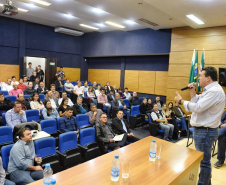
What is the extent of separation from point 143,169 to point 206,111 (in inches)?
44.3

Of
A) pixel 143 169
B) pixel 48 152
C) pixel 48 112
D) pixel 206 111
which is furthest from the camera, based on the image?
pixel 48 112

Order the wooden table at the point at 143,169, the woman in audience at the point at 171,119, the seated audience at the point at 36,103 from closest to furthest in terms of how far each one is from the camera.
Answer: the wooden table at the point at 143,169 < the seated audience at the point at 36,103 < the woman in audience at the point at 171,119

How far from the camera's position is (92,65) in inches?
507

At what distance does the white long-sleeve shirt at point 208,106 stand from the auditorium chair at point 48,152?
2.24 metres

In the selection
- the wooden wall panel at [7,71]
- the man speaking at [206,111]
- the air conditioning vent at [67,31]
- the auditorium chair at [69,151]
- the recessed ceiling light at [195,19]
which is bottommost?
the auditorium chair at [69,151]

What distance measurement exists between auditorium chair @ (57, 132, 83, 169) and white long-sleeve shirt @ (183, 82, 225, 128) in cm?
209

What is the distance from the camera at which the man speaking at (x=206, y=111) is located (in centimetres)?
232

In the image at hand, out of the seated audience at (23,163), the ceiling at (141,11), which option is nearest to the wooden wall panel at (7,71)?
the ceiling at (141,11)

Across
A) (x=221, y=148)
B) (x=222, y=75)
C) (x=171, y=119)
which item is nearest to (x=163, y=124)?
(x=171, y=119)

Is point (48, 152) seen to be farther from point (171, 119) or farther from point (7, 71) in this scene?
point (7, 71)

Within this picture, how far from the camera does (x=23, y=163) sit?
9.16ft

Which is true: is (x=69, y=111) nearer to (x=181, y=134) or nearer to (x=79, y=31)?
(x=181, y=134)

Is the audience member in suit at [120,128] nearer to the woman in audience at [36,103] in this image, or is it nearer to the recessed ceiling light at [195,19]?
the woman in audience at [36,103]

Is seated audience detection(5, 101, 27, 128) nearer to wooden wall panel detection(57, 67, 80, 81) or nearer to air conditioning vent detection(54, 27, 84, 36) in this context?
air conditioning vent detection(54, 27, 84, 36)
